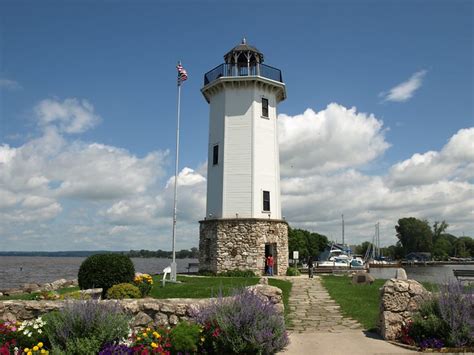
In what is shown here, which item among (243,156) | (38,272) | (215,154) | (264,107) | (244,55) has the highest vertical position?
(244,55)

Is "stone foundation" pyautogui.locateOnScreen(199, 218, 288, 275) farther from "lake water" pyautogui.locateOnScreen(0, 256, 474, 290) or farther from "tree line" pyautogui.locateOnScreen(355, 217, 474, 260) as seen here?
"tree line" pyautogui.locateOnScreen(355, 217, 474, 260)

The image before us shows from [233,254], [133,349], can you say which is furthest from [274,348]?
[233,254]

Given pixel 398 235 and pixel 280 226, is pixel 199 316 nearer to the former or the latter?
pixel 280 226

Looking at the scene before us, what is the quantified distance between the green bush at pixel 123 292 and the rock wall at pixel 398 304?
8502 mm

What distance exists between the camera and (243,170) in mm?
27969

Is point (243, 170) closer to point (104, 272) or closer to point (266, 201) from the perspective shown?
point (266, 201)

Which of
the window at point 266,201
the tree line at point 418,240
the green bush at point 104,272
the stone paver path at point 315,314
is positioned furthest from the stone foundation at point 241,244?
the tree line at point 418,240

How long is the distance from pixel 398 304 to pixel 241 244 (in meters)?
17.5

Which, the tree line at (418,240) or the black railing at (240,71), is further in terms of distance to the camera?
the tree line at (418,240)

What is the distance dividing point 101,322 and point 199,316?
199cm

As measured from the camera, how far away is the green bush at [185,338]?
7828 millimetres

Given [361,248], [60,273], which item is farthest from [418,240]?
[60,273]

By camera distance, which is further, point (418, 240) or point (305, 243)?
point (418, 240)

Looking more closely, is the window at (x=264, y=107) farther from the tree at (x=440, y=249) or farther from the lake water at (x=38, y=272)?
the tree at (x=440, y=249)
